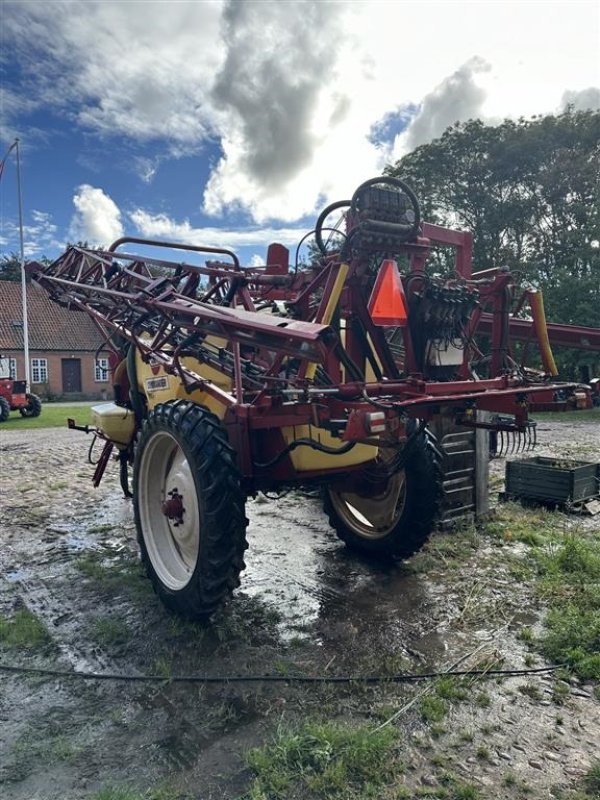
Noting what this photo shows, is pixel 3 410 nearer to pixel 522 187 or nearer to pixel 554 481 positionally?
pixel 554 481

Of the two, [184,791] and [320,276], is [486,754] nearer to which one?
[184,791]

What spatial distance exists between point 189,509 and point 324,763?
1779mm

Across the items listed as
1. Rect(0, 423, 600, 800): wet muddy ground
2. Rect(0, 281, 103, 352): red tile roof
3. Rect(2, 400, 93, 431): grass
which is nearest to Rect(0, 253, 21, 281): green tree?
Rect(0, 281, 103, 352): red tile roof

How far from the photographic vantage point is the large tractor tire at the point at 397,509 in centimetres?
439

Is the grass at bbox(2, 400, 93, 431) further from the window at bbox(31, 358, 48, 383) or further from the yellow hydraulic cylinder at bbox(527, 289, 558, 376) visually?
the window at bbox(31, 358, 48, 383)

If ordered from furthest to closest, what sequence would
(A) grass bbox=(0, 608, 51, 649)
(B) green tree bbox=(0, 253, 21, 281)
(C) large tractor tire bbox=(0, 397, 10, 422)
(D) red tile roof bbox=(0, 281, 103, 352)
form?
1. (B) green tree bbox=(0, 253, 21, 281)
2. (D) red tile roof bbox=(0, 281, 103, 352)
3. (C) large tractor tire bbox=(0, 397, 10, 422)
4. (A) grass bbox=(0, 608, 51, 649)

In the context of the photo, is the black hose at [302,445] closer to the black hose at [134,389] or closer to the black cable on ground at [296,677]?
the black cable on ground at [296,677]

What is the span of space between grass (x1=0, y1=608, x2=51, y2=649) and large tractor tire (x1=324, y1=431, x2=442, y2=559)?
2.22 m

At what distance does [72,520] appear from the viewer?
6.36 meters

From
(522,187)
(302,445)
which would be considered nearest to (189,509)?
(302,445)

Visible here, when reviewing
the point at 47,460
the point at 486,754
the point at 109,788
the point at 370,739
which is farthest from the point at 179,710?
the point at 47,460

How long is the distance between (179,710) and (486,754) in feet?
4.57

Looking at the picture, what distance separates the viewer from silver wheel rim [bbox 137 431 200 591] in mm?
3838

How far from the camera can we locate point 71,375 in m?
35.2
